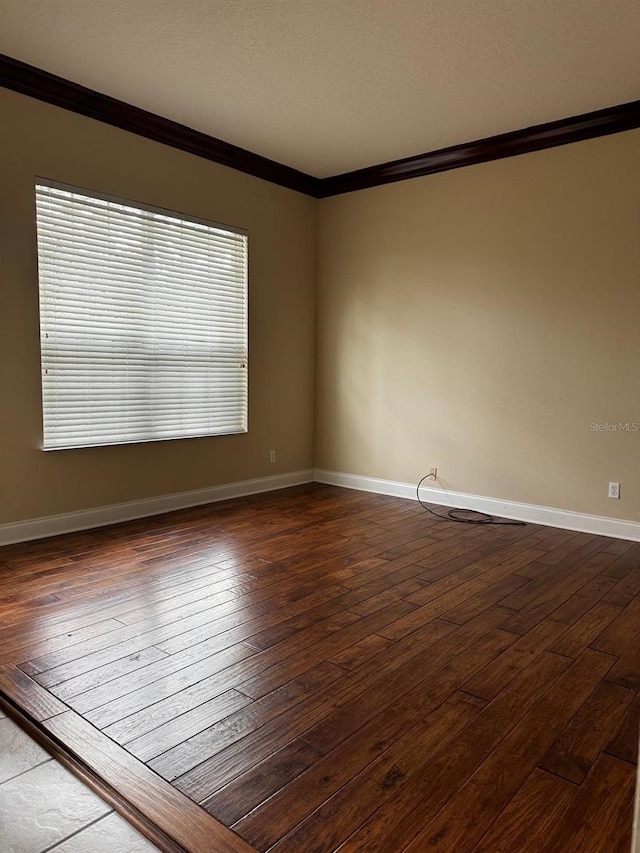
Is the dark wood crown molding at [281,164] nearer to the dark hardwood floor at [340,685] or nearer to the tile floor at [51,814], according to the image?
the dark hardwood floor at [340,685]

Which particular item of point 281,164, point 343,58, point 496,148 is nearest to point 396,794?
point 343,58

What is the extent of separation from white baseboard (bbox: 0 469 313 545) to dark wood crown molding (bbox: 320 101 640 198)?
8.94 feet

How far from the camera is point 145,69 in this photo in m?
3.45

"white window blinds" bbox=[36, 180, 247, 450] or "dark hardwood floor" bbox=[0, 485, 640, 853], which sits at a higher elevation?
"white window blinds" bbox=[36, 180, 247, 450]

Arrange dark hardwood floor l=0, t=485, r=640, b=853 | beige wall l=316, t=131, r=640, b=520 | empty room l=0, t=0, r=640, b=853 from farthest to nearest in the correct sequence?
beige wall l=316, t=131, r=640, b=520 < empty room l=0, t=0, r=640, b=853 < dark hardwood floor l=0, t=485, r=640, b=853

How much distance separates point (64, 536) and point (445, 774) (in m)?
2.99

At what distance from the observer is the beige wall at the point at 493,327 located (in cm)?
404

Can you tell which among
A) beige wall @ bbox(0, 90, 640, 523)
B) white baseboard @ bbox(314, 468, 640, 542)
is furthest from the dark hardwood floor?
beige wall @ bbox(0, 90, 640, 523)

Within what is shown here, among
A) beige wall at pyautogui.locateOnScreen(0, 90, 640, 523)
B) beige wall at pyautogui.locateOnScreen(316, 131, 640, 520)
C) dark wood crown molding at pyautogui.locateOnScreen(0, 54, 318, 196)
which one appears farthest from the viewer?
beige wall at pyautogui.locateOnScreen(316, 131, 640, 520)

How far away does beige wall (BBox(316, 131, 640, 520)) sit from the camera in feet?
13.3

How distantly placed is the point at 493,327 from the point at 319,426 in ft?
6.48

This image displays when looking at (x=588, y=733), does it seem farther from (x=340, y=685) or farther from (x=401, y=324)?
(x=401, y=324)

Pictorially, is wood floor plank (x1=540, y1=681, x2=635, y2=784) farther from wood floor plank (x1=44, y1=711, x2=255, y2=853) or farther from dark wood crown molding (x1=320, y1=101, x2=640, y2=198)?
dark wood crown molding (x1=320, y1=101, x2=640, y2=198)

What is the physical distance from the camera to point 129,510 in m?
4.30
